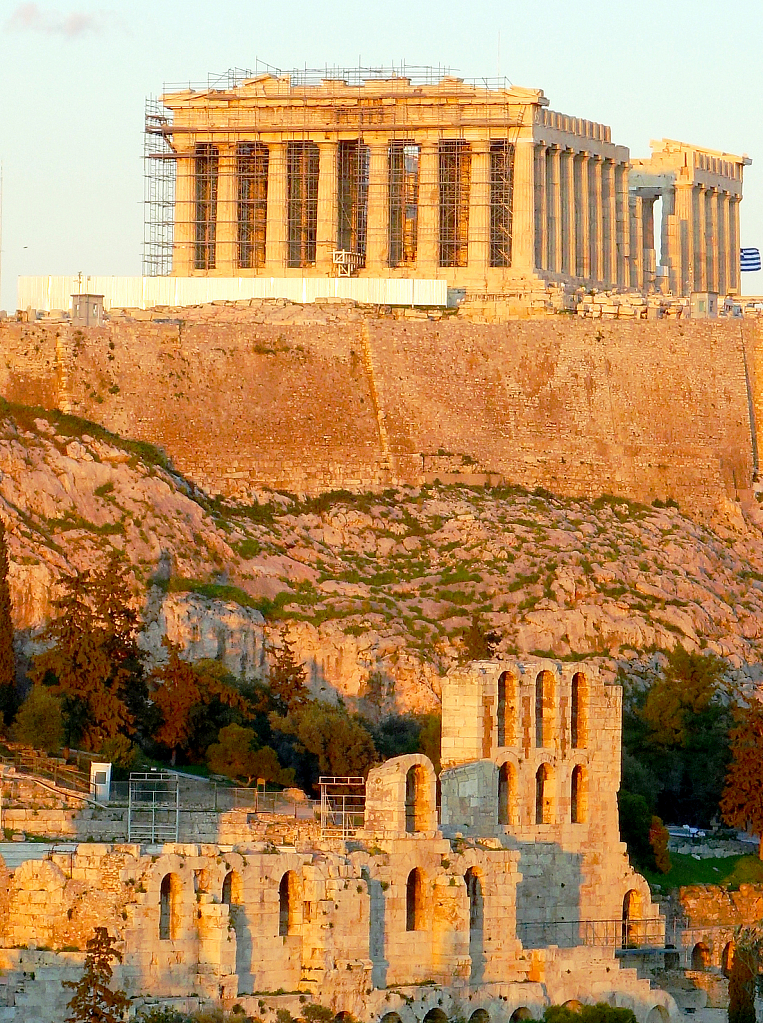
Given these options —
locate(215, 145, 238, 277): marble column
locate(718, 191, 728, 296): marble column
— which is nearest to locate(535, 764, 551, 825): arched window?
locate(215, 145, 238, 277): marble column

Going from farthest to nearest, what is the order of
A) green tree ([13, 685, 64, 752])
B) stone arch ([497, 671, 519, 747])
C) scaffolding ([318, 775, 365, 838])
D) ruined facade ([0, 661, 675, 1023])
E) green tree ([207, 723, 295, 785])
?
green tree ([207, 723, 295, 785]), green tree ([13, 685, 64, 752]), stone arch ([497, 671, 519, 747]), scaffolding ([318, 775, 365, 838]), ruined facade ([0, 661, 675, 1023])

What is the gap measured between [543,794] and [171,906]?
433 inches

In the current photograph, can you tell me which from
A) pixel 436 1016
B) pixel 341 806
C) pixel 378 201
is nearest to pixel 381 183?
pixel 378 201

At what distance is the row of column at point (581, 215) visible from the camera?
96.9 metres

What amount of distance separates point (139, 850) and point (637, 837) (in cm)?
1735

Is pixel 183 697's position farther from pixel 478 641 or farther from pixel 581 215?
pixel 581 215

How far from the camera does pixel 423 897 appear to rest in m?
52.6

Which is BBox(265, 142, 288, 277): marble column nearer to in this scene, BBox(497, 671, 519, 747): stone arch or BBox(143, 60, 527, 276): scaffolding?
BBox(143, 60, 527, 276): scaffolding

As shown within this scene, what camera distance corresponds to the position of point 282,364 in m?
84.8

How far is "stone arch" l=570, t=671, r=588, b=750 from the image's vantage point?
59.0m

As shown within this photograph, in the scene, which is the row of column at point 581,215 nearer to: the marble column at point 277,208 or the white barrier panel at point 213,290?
the white barrier panel at point 213,290

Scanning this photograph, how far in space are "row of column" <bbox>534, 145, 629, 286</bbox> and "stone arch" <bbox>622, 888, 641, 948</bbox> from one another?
38.7m

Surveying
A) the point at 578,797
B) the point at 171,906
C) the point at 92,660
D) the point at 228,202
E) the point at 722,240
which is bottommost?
the point at 171,906

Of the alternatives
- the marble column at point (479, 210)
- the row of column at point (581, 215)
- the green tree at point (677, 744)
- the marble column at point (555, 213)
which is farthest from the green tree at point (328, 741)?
the marble column at point (555, 213)
